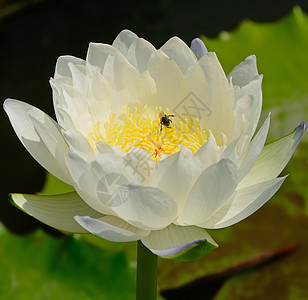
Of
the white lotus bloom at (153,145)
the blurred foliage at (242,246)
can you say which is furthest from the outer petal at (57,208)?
the blurred foliage at (242,246)

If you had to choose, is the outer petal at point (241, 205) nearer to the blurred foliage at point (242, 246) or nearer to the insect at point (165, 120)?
the insect at point (165, 120)

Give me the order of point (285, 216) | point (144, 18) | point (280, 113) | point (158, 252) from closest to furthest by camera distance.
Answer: point (158, 252)
point (285, 216)
point (280, 113)
point (144, 18)

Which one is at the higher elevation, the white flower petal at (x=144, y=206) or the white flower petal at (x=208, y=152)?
the white flower petal at (x=208, y=152)

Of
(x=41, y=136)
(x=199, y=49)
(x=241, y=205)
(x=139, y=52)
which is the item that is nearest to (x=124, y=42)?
(x=139, y=52)

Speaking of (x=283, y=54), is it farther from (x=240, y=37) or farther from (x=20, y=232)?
(x=20, y=232)

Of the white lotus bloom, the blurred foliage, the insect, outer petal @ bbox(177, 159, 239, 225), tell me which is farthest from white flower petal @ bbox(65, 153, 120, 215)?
the blurred foliage

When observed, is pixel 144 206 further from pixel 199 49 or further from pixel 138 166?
pixel 199 49

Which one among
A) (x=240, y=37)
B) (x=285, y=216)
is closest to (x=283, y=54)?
(x=240, y=37)
